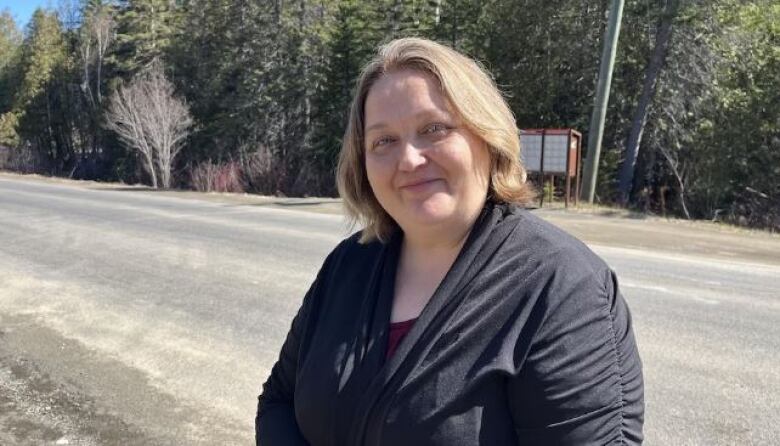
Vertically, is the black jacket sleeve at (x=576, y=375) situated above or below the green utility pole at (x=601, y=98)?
below

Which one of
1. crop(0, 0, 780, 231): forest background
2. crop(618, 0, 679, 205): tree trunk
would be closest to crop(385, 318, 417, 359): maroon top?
crop(0, 0, 780, 231): forest background

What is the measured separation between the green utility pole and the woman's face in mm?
16752

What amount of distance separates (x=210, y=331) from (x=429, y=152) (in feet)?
15.2

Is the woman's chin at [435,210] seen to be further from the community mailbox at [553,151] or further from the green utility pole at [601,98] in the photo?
the green utility pole at [601,98]

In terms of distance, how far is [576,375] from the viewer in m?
1.50

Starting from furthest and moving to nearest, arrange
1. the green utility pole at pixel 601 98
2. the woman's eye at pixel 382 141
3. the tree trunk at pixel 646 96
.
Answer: the tree trunk at pixel 646 96, the green utility pole at pixel 601 98, the woman's eye at pixel 382 141

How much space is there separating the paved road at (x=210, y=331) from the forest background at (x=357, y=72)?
2603 millimetres

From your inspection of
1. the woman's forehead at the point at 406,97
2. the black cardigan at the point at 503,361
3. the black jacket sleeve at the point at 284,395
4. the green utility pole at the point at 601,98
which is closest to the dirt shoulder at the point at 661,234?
the green utility pole at the point at 601,98

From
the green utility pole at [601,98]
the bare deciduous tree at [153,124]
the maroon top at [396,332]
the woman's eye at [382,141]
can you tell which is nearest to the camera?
the maroon top at [396,332]

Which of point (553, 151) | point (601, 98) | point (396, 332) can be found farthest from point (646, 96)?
point (396, 332)

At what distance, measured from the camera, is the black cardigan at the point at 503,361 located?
1.52 meters

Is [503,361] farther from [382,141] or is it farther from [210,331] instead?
[210,331]

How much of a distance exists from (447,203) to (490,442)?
61 centimetres

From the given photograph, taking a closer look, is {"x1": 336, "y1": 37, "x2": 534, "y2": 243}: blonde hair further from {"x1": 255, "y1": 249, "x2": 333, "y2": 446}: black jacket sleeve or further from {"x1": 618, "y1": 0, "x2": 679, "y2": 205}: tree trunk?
{"x1": 618, "y1": 0, "x2": 679, "y2": 205}: tree trunk
